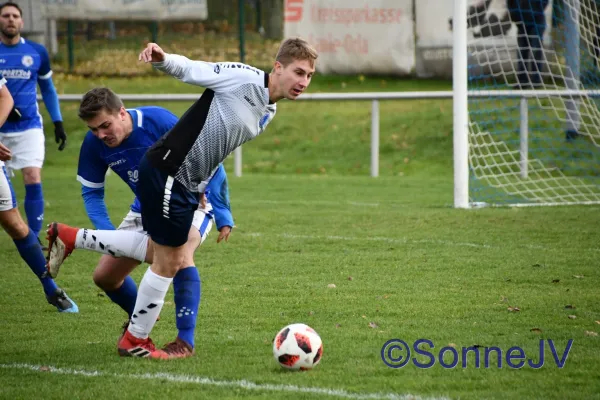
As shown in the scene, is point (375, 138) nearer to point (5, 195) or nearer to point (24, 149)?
point (24, 149)

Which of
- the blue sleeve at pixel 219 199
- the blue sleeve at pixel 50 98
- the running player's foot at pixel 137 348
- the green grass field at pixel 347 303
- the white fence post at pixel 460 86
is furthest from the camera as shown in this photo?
the white fence post at pixel 460 86

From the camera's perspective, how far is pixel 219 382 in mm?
4551

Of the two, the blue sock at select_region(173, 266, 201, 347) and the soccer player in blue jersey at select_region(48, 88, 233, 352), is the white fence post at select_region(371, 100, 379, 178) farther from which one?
the blue sock at select_region(173, 266, 201, 347)

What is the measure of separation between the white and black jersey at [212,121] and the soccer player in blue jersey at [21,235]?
1810 mm

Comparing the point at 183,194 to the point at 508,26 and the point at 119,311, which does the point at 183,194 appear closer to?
the point at 119,311

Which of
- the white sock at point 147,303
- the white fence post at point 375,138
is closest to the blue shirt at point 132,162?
the white sock at point 147,303

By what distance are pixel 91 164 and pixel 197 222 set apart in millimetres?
733

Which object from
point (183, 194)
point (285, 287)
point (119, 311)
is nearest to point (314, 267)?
point (285, 287)

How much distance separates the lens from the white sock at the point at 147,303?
5012mm

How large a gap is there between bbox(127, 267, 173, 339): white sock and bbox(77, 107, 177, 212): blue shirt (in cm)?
74

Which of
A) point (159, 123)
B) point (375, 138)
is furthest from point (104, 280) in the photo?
point (375, 138)

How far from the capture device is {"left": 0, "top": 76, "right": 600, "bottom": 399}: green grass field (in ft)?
14.9

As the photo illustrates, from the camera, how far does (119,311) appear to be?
6.51 meters

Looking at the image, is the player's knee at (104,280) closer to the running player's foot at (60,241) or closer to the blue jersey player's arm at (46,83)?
the running player's foot at (60,241)
